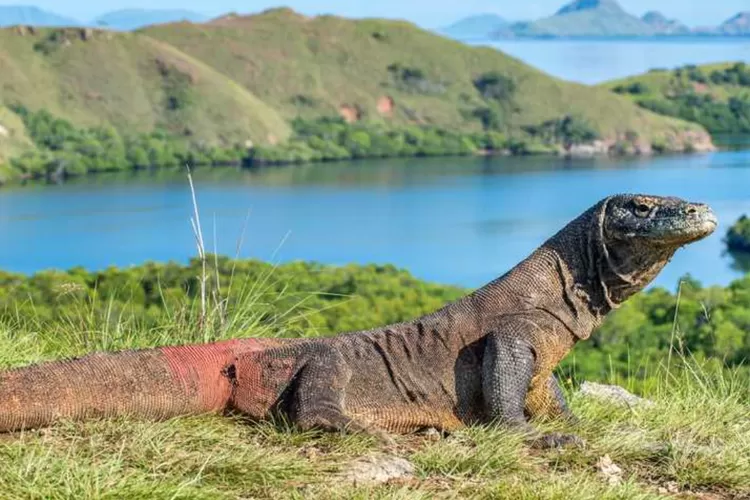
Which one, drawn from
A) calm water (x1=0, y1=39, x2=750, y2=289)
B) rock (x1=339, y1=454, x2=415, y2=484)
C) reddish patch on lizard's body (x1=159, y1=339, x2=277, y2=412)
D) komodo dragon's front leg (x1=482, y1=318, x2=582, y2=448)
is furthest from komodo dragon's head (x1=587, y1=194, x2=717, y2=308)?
calm water (x1=0, y1=39, x2=750, y2=289)

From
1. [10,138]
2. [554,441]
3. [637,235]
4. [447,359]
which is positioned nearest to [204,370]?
[447,359]

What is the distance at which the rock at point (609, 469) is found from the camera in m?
4.24

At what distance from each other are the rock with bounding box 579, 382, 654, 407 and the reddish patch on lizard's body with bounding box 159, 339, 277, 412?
1846mm

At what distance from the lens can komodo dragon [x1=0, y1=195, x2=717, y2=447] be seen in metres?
4.80

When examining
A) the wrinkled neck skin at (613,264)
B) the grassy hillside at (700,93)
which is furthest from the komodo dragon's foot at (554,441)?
the grassy hillside at (700,93)

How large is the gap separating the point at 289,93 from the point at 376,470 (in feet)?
507

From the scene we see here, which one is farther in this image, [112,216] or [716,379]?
[112,216]

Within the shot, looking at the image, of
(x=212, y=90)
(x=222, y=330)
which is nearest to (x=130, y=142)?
(x=212, y=90)

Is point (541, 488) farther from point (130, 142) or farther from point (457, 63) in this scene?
point (457, 63)

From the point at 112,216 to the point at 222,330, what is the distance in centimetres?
7456

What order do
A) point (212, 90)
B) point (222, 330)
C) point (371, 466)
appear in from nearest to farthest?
point (371, 466), point (222, 330), point (212, 90)

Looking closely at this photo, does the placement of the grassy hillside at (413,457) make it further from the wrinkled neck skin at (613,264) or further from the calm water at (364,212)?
the calm water at (364,212)

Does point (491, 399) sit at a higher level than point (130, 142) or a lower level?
higher

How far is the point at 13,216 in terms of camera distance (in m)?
79.9
